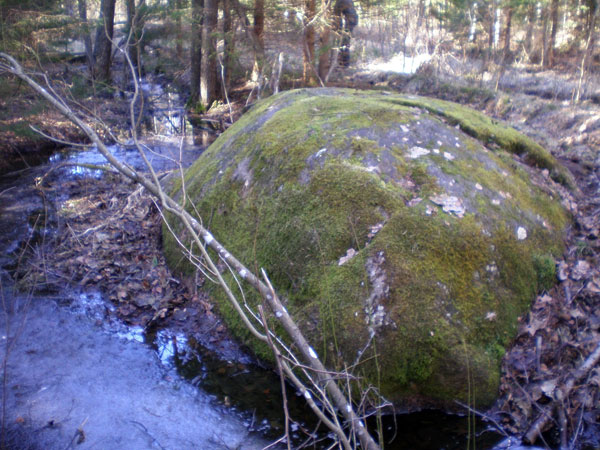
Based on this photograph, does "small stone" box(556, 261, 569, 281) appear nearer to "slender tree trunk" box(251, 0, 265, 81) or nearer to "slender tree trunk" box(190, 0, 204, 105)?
"slender tree trunk" box(251, 0, 265, 81)

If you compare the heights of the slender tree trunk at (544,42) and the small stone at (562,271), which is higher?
the slender tree trunk at (544,42)

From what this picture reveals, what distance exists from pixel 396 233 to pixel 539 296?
1.28m

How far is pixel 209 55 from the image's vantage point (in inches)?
575

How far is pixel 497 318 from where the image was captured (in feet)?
11.0

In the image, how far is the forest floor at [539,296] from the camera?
2967 millimetres

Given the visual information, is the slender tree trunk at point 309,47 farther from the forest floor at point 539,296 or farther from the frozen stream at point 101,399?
the frozen stream at point 101,399

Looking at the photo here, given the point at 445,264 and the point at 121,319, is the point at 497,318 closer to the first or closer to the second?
the point at 445,264

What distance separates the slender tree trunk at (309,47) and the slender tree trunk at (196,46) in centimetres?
366

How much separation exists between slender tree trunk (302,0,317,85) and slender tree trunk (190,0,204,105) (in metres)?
3.66

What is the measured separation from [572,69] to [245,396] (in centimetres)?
1573

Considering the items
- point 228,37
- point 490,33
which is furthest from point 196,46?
point 490,33

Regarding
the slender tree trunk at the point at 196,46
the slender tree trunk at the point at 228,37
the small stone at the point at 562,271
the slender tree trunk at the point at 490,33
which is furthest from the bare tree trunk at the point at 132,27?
the slender tree trunk at the point at 490,33

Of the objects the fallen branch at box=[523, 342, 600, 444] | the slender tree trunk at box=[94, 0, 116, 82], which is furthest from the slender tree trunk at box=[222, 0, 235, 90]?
the fallen branch at box=[523, 342, 600, 444]

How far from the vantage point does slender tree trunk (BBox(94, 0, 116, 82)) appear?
16312 millimetres
